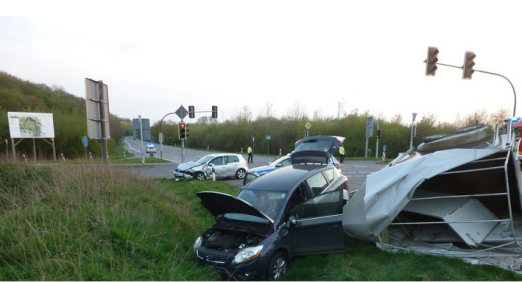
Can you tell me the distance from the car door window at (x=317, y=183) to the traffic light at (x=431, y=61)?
9.29 m

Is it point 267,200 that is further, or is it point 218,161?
point 218,161

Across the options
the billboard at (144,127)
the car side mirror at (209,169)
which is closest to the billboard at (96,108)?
the car side mirror at (209,169)

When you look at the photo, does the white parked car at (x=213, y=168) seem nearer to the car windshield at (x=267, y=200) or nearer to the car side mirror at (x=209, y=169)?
the car side mirror at (x=209, y=169)

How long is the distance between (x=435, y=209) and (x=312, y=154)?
10.8 feet

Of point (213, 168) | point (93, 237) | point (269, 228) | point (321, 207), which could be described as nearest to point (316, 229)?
point (321, 207)

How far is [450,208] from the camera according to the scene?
510 cm

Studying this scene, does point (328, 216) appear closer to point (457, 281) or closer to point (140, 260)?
point (457, 281)

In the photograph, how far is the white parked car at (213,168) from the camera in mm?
14438

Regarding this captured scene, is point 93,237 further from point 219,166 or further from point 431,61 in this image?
point 431,61

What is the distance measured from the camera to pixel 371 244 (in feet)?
17.6

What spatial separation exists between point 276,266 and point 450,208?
339 centimetres

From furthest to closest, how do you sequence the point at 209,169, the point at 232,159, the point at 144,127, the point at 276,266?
the point at 144,127 < the point at 232,159 < the point at 209,169 < the point at 276,266

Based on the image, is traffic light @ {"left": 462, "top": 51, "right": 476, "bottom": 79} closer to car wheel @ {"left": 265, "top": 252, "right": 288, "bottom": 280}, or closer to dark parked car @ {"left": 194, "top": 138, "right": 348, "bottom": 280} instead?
dark parked car @ {"left": 194, "top": 138, "right": 348, "bottom": 280}

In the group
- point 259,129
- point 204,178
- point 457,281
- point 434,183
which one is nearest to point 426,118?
point 259,129
